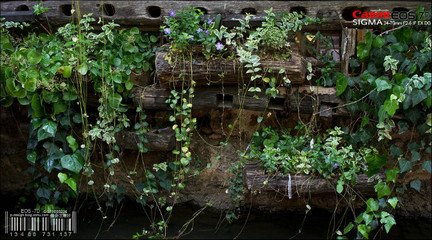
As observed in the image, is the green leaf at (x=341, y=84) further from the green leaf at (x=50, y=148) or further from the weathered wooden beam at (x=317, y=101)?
the green leaf at (x=50, y=148)

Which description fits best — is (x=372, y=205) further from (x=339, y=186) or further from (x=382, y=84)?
(x=382, y=84)

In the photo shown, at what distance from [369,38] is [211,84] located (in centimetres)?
123

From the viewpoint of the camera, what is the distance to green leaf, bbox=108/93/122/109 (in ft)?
10.2

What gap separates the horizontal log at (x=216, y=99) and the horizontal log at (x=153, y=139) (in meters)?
0.22

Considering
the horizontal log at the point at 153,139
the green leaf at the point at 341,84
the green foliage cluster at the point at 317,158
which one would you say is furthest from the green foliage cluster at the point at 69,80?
the green leaf at the point at 341,84

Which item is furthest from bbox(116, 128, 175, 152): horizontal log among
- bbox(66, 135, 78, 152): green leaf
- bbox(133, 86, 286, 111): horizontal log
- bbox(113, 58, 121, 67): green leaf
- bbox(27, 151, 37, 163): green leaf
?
bbox(27, 151, 37, 163): green leaf

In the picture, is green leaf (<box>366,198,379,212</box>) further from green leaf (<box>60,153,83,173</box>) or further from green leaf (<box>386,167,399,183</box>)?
green leaf (<box>60,153,83,173</box>)

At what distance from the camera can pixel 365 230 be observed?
2.98 metres

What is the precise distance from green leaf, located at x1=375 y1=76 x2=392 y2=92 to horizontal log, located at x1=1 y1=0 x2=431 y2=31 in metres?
0.59

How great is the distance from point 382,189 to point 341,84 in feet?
2.67

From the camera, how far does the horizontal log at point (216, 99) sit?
3.18 metres

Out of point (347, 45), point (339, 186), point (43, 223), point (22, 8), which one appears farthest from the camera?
point (22, 8)

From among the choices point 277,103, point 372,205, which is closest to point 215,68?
point 277,103

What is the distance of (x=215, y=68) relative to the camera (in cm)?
302
